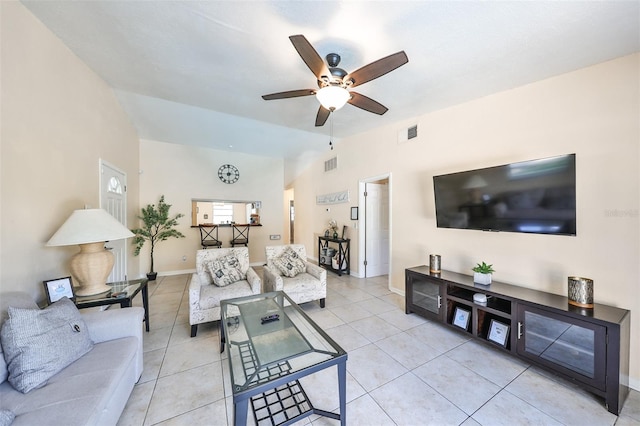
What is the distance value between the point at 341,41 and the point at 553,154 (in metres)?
2.25

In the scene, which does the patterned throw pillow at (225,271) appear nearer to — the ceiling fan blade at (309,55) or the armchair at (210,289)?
the armchair at (210,289)

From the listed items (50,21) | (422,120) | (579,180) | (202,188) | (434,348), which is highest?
(50,21)

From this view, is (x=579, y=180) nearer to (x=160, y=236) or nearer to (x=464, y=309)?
(x=464, y=309)

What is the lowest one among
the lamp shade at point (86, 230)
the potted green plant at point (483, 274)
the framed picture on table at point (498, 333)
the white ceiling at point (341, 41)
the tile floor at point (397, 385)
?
the tile floor at point (397, 385)

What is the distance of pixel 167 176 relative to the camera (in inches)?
204

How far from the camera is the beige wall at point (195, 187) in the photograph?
5.04m

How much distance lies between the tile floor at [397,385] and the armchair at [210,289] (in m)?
0.23

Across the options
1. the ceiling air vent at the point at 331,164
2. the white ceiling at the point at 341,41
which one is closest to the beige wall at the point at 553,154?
the white ceiling at the point at 341,41

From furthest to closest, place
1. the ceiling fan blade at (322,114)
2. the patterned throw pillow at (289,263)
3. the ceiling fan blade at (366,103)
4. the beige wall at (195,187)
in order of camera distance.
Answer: the beige wall at (195,187), the patterned throw pillow at (289,263), the ceiling fan blade at (322,114), the ceiling fan blade at (366,103)

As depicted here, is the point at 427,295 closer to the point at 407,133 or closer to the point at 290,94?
the point at 407,133

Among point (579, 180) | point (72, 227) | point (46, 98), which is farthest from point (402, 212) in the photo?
point (46, 98)

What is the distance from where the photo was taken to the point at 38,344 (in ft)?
4.09

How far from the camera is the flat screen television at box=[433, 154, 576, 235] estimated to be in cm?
195

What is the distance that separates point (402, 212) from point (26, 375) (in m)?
3.86
